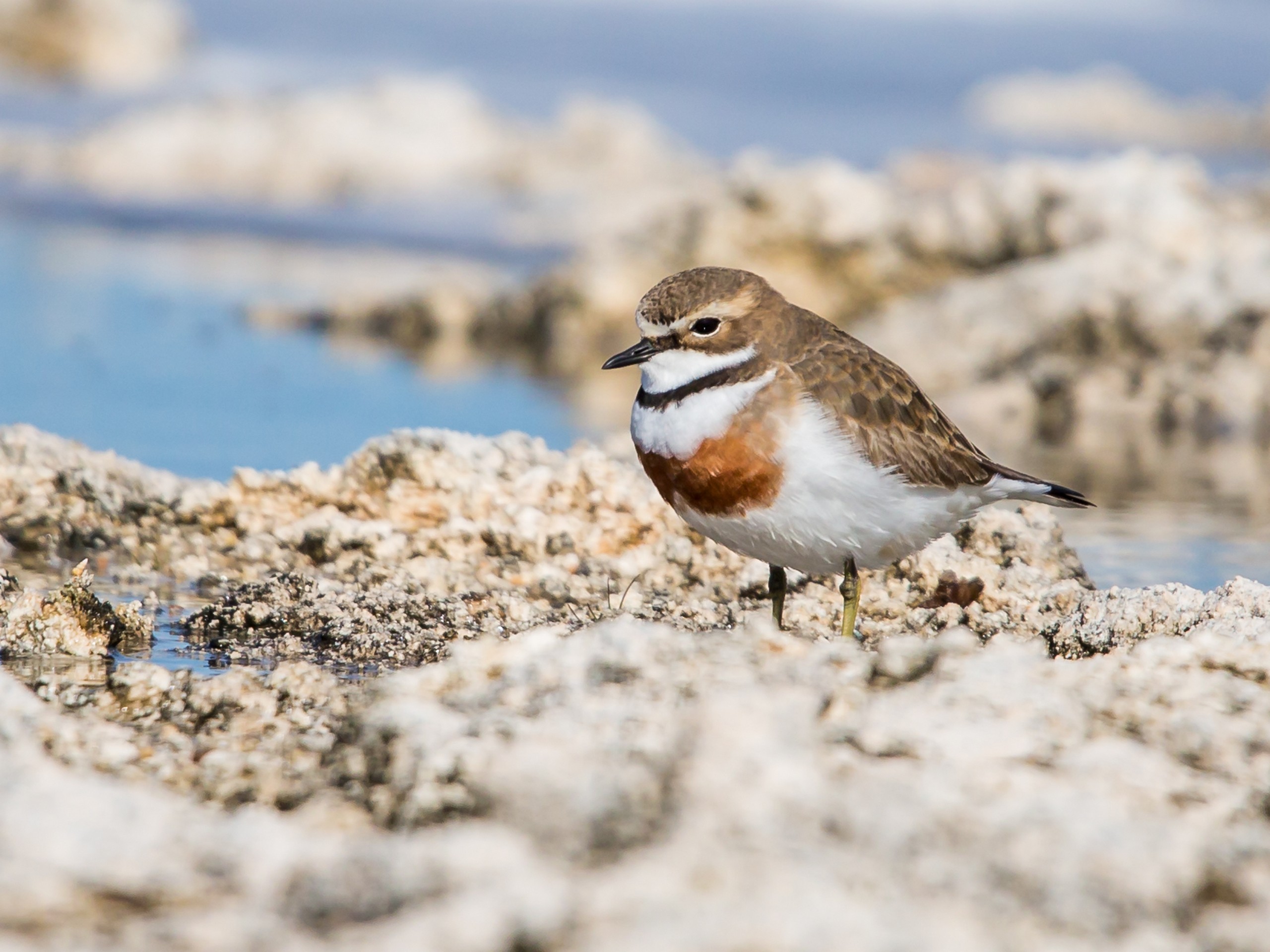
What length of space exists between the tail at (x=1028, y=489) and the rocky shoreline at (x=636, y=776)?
1.30 ft

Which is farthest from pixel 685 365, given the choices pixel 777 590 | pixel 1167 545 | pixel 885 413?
pixel 1167 545

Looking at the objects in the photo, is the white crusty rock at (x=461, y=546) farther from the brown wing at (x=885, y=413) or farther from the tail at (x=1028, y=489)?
the brown wing at (x=885, y=413)

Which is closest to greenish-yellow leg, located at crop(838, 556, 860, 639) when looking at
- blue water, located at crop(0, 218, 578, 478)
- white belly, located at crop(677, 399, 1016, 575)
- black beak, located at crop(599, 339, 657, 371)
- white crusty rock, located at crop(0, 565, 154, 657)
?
white belly, located at crop(677, 399, 1016, 575)

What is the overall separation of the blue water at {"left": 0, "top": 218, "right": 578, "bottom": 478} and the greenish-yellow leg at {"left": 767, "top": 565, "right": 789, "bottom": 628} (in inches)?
162

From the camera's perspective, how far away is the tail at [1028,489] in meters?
5.64

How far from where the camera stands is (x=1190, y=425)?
1195 centimetres

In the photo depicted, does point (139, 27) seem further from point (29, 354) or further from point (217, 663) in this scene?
point (217, 663)

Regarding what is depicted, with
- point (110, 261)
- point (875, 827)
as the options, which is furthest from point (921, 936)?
point (110, 261)

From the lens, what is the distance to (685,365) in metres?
5.18

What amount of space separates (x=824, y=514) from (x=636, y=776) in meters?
1.98

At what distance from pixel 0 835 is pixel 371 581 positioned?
303cm

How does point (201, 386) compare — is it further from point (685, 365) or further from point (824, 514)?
point (824, 514)

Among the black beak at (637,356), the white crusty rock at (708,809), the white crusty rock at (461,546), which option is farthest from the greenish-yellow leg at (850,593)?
the white crusty rock at (708,809)

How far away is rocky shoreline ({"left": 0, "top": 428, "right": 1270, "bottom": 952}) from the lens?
2684mm
